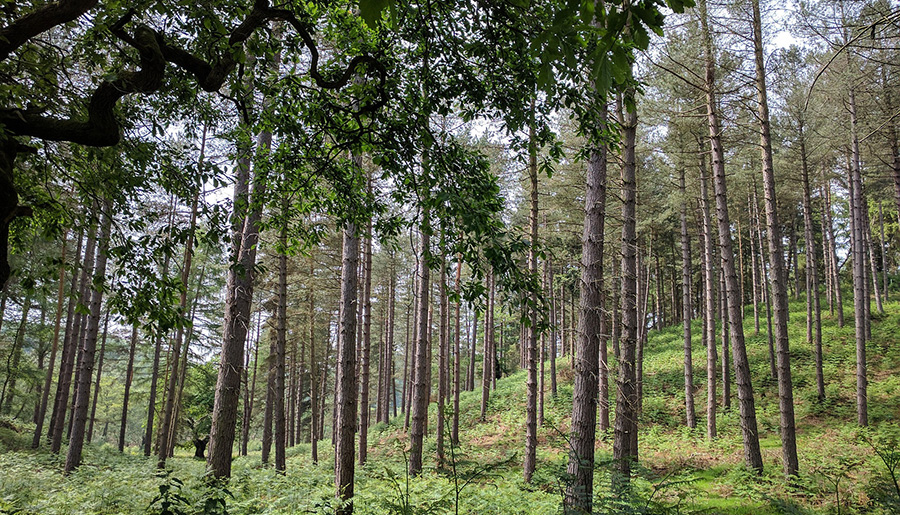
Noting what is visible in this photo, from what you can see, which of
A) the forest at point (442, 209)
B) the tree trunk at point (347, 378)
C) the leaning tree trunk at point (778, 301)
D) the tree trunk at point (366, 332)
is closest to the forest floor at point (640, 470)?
the forest at point (442, 209)

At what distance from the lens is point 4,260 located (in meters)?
3.49

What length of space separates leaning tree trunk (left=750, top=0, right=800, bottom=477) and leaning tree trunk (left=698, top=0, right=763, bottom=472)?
562mm

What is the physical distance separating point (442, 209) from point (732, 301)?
9.45m

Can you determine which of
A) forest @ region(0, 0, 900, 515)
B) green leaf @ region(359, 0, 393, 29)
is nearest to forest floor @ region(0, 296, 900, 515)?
forest @ region(0, 0, 900, 515)

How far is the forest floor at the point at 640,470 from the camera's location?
246 inches

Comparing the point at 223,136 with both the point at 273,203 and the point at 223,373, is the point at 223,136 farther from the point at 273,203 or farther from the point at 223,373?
the point at 223,373

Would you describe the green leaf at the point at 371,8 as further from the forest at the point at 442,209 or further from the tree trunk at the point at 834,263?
the tree trunk at the point at 834,263

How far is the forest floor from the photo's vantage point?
246 inches

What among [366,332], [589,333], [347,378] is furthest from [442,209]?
[366,332]

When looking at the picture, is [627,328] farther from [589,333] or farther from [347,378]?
[347,378]

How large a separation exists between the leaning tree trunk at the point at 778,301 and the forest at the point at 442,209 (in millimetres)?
53

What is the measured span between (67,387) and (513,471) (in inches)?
634

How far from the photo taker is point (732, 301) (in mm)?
10367

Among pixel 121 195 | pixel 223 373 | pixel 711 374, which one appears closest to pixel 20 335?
pixel 223 373
